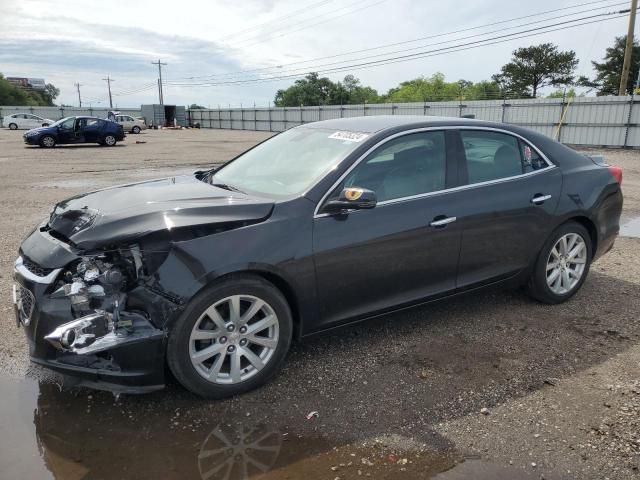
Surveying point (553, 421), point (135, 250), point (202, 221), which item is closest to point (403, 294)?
point (553, 421)

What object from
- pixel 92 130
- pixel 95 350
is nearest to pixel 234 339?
pixel 95 350

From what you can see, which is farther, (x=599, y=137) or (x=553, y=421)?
(x=599, y=137)

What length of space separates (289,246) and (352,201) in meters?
0.50

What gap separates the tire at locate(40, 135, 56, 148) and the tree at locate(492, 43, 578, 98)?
5969 centimetres

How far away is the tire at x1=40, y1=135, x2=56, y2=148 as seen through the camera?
25.2 meters

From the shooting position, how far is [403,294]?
379 cm

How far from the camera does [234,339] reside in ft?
10.4

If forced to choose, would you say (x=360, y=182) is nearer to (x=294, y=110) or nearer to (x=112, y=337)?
(x=112, y=337)

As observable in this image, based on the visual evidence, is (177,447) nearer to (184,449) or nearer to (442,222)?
(184,449)

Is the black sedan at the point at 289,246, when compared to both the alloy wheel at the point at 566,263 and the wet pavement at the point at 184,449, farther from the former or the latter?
the wet pavement at the point at 184,449

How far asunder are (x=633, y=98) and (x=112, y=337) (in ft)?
82.6

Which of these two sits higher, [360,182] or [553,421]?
[360,182]

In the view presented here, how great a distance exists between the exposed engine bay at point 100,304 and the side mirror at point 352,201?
1.22 m

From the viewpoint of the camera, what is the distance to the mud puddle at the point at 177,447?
2629 millimetres
